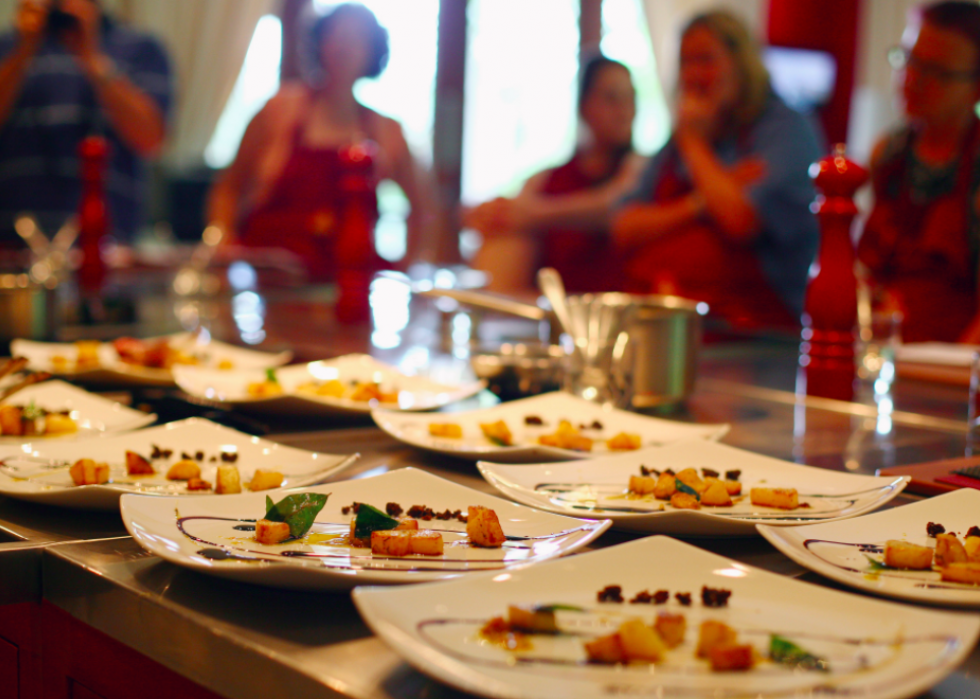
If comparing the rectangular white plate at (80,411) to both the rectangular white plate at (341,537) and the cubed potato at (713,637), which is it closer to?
the rectangular white plate at (341,537)

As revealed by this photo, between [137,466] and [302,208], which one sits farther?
[302,208]

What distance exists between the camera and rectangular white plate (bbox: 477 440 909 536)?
0.69 meters

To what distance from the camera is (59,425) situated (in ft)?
3.31

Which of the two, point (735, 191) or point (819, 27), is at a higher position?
point (819, 27)

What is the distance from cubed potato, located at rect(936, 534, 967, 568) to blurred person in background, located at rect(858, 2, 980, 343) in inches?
77.4

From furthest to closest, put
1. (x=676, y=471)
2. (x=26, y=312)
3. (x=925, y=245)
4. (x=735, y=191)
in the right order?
1. (x=735, y=191)
2. (x=925, y=245)
3. (x=26, y=312)
4. (x=676, y=471)

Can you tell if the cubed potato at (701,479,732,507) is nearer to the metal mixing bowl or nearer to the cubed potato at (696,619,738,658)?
the cubed potato at (696,619,738,658)

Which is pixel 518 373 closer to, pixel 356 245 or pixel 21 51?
pixel 356 245

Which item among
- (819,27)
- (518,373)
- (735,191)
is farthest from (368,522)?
(819,27)

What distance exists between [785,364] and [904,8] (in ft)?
23.4

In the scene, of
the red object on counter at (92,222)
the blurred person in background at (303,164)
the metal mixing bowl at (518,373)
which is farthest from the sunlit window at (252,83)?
the metal mixing bowl at (518,373)

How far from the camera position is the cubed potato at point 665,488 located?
768 mm

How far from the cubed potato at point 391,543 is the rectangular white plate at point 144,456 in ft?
0.50

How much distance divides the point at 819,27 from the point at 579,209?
2.80m
